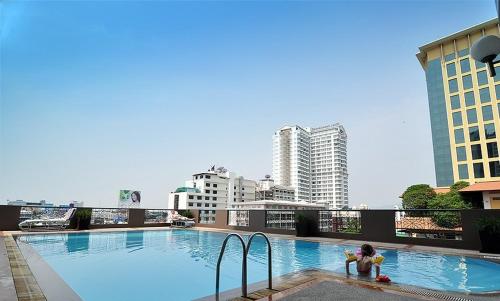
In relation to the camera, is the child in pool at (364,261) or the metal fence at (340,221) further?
the metal fence at (340,221)

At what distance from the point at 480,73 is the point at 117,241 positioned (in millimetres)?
47820

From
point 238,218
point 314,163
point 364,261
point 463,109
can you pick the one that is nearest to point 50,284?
point 364,261

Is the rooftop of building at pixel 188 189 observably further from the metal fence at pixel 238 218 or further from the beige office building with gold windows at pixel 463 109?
the metal fence at pixel 238 218

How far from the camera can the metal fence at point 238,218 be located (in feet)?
54.0

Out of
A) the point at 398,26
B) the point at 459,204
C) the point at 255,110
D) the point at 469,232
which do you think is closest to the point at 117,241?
the point at 255,110

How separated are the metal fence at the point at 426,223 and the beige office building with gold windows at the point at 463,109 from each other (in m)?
32.5

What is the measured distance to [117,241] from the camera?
39.3 ft

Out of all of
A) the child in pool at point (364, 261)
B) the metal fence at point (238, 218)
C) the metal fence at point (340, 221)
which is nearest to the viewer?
the child in pool at point (364, 261)

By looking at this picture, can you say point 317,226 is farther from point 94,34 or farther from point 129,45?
point 94,34

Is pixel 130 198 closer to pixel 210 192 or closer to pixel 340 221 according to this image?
pixel 340 221

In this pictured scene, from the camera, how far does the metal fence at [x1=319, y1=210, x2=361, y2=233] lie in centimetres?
1199

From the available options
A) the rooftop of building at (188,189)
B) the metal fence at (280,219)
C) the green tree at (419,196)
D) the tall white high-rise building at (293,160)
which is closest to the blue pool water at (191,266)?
the metal fence at (280,219)

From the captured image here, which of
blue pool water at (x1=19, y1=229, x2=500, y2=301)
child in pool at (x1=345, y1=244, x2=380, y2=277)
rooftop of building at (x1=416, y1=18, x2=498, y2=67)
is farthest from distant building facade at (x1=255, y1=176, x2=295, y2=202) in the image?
child in pool at (x1=345, y1=244, x2=380, y2=277)

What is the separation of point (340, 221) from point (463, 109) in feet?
127
